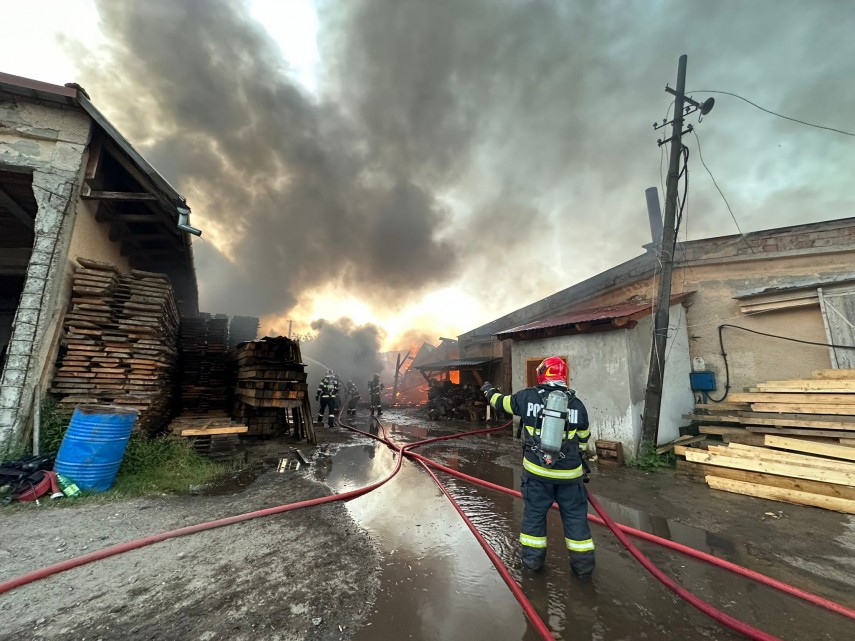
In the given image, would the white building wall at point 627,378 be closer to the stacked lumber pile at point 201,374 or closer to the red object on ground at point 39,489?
A: the red object on ground at point 39,489

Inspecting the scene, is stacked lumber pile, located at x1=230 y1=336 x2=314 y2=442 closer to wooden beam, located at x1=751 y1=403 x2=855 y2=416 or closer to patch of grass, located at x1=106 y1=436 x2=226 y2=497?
patch of grass, located at x1=106 y1=436 x2=226 y2=497

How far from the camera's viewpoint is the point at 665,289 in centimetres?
694

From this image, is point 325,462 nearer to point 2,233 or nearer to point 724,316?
point 2,233

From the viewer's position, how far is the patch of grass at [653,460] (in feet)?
21.9

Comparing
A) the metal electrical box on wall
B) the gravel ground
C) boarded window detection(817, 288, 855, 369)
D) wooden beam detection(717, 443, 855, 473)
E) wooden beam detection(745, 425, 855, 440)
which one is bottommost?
the gravel ground

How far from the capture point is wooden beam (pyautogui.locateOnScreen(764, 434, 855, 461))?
480 cm

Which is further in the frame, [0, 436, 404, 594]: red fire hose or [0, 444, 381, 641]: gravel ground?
[0, 436, 404, 594]: red fire hose

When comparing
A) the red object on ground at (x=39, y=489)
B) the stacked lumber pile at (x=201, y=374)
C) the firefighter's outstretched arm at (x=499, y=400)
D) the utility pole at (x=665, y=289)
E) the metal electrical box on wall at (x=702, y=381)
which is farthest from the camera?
the stacked lumber pile at (x=201, y=374)

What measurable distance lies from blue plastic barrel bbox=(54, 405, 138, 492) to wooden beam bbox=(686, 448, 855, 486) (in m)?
9.20

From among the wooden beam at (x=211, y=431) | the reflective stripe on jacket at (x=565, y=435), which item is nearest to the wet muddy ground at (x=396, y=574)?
the reflective stripe on jacket at (x=565, y=435)

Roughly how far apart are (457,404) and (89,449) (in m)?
12.5

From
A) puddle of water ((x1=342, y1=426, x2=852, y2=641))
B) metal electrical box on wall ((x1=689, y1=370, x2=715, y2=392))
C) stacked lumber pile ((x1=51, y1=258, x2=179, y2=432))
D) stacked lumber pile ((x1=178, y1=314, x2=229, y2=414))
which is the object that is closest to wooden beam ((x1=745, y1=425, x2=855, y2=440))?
metal electrical box on wall ((x1=689, y1=370, x2=715, y2=392))

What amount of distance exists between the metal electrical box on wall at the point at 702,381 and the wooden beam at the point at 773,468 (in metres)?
2.67

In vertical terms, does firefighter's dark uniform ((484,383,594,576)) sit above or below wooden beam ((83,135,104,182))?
below
